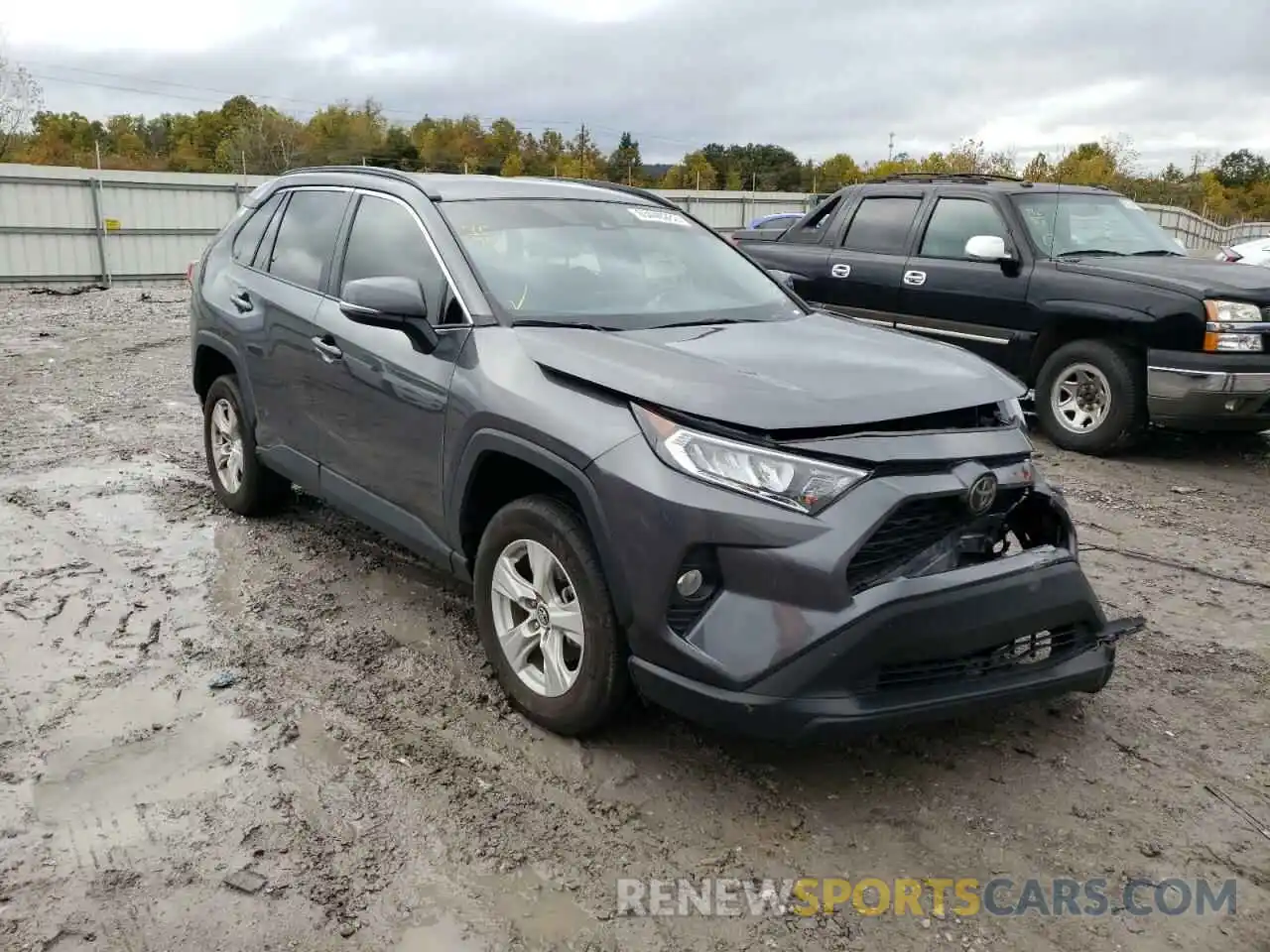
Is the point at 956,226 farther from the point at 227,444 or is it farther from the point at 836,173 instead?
the point at 836,173

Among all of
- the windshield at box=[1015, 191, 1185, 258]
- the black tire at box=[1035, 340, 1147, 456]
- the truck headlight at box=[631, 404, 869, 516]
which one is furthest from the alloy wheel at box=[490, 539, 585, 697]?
the windshield at box=[1015, 191, 1185, 258]

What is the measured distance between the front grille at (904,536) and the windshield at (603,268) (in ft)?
4.29

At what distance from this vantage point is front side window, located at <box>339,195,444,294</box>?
4074mm

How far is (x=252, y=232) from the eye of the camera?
554 centimetres

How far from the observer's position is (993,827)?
3.06 m

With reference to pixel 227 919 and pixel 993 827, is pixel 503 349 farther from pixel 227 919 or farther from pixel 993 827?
pixel 993 827

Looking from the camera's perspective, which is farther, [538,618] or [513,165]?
[513,165]

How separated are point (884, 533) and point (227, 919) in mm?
1979

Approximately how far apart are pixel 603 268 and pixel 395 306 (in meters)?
0.89

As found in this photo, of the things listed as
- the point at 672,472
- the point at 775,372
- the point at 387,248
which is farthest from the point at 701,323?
the point at 387,248

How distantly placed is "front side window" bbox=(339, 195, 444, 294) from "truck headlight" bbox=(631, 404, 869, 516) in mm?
1503

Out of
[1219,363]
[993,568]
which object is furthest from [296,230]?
[1219,363]

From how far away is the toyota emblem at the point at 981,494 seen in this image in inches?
119

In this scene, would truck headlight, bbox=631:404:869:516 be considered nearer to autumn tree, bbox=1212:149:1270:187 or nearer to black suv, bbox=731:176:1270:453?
black suv, bbox=731:176:1270:453
